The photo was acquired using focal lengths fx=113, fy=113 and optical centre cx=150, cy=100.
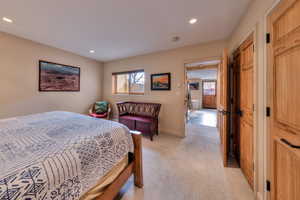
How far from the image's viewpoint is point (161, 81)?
143 inches

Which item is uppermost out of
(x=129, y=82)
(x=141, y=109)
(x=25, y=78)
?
(x=129, y=82)

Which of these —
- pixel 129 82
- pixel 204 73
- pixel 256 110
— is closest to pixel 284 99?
pixel 256 110

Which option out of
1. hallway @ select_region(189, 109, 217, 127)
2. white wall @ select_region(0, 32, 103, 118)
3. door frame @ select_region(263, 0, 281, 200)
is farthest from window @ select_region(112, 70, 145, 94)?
door frame @ select_region(263, 0, 281, 200)

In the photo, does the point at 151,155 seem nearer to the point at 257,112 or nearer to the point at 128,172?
the point at 128,172

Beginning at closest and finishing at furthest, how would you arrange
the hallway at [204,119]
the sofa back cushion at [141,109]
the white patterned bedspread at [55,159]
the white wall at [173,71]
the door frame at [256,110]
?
the white patterned bedspread at [55,159]
the door frame at [256,110]
the white wall at [173,71]
the sofa back cushion at [141,109]
the hallway at [204,119]

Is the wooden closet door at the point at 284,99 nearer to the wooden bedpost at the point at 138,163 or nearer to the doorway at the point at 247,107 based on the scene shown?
the doorway at the point at 247,107

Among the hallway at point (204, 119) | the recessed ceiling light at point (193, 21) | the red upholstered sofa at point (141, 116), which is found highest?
the recessed ceiling light at point (193, 21)

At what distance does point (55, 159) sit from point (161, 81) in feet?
10.4

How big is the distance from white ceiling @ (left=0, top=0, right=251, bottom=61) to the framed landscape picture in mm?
915

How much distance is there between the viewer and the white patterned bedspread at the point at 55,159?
0.65 meters

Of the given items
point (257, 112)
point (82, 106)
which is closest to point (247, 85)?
point (257, 112)

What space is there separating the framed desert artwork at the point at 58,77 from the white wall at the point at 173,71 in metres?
2.06

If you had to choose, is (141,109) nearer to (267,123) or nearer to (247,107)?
(247,107)

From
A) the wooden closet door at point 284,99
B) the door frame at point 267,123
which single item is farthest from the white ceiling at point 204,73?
the wooden closet door at point 284,99
